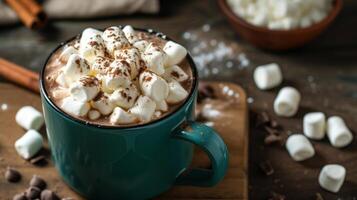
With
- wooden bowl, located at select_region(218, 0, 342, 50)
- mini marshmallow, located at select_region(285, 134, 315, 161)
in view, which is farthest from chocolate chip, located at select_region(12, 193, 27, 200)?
wooden bowl, located at select_region(218, 0, 342, 50)

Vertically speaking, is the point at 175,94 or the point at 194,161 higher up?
the point at 175,94

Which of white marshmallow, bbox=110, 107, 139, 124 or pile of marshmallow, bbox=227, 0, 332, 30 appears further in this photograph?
pile of marshmallow, bbox=227, 0, 332, 30

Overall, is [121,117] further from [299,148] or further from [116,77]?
[299,148]

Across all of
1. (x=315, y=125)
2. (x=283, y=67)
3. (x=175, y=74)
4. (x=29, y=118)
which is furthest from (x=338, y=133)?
(x=29, y=118)

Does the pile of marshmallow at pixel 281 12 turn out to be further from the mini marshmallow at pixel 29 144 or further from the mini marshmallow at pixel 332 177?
the mini marshmallow at pixel 29 144

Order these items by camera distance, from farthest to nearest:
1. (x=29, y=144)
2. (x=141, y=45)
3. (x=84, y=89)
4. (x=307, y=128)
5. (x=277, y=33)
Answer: (x=277, y=33) → (x=307, y=128) → (x=29, y=144) → (x=141, y=45) → (x=84, y=89)

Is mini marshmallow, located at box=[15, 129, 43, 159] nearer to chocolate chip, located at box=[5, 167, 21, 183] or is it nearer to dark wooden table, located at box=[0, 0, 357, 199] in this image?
chocolate chip, located at box=[5, 167, 21, 183]

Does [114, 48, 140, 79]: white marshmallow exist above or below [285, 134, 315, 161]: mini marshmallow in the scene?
above

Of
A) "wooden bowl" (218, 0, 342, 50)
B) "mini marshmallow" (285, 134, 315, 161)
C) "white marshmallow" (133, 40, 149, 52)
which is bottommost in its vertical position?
"mini marshmallow" (285, 134, 315, 161)
